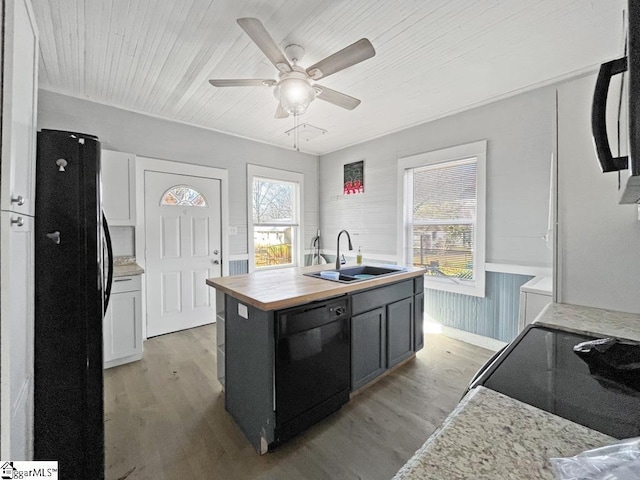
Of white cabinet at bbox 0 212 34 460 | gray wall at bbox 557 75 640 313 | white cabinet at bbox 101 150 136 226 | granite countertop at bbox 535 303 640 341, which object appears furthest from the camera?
white cabinet at bbox 101 150 136 226

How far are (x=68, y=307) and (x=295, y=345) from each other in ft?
3.76

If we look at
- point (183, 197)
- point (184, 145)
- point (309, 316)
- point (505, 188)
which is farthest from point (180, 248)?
point (505, 188)

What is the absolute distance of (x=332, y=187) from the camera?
192 inches

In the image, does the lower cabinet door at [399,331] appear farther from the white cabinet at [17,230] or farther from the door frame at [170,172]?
the door frame at [170,172]

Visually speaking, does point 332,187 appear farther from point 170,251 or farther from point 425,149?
point 170,251

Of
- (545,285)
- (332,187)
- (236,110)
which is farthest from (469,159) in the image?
(236,110)

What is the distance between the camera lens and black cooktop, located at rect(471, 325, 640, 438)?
56 cm

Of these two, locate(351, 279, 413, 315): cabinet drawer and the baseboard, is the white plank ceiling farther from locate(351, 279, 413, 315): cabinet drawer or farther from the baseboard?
the baseboard

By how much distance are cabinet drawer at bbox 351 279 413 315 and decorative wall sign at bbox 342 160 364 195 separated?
2233mm

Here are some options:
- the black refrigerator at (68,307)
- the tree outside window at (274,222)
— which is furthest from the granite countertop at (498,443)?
the tree outside window at (274,222)

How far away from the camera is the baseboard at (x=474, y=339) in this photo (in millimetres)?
2980

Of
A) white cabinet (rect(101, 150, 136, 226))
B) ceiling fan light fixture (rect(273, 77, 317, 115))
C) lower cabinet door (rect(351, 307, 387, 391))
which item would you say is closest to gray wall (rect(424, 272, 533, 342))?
lower cabinet door (rect(351, 307, 387, 391))

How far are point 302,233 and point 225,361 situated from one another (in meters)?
3.08

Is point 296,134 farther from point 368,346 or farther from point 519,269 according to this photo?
point 519,269
